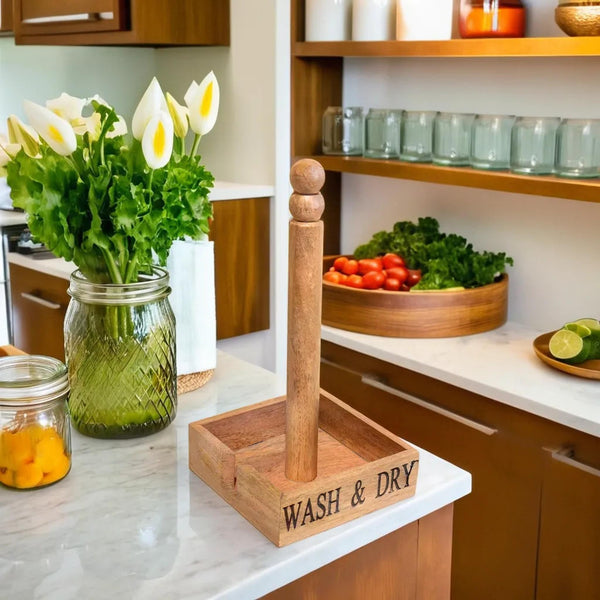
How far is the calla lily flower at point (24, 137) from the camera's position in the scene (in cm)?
107

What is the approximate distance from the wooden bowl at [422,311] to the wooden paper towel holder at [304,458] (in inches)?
45.7

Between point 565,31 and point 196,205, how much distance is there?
4.06ft

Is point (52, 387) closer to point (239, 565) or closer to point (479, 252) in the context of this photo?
point (239, 565)

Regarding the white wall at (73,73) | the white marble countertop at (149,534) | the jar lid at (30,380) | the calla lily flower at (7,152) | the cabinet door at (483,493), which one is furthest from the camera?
the white wall at (73,73)

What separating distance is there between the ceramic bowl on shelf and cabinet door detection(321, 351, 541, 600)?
0.89 metres

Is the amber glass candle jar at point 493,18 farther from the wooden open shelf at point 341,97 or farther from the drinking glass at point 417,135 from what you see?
the drinking glass at point 417,135

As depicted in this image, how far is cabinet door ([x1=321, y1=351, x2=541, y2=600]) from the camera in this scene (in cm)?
186

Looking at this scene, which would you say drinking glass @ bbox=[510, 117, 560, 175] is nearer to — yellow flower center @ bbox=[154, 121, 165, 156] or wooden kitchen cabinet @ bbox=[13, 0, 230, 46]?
wooden kitchen cabinet @ bbox=[13, 0, 230, 46]

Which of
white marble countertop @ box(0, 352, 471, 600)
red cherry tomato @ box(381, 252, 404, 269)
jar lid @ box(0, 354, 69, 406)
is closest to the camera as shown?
white marble countertop @ box(0, 352, 471, 600)

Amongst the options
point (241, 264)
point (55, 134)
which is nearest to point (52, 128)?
point (55, 134)

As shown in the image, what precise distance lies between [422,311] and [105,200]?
1265 mm

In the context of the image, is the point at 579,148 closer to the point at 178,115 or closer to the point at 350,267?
the point at 350,267

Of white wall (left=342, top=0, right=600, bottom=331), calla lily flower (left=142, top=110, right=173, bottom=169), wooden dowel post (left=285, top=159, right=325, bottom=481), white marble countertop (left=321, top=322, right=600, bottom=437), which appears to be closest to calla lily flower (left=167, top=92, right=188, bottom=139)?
calla lily flower (left=142, top=110, right=173, bottom=169)

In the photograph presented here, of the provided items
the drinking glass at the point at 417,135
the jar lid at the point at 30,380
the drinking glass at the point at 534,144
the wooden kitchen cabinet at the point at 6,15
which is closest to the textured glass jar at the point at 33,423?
the jar lid at the point at 30,380
